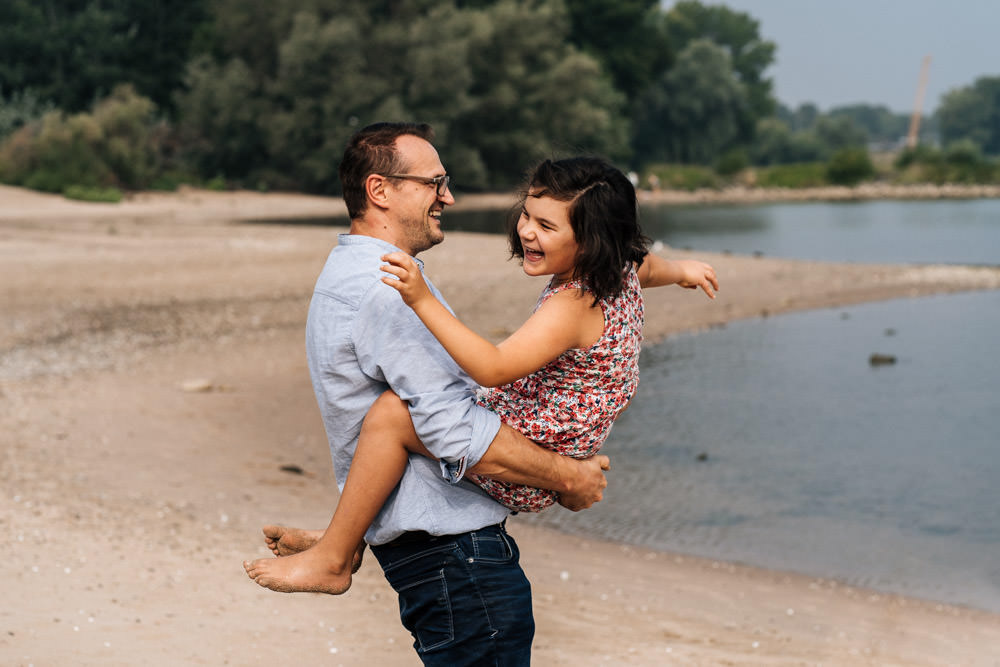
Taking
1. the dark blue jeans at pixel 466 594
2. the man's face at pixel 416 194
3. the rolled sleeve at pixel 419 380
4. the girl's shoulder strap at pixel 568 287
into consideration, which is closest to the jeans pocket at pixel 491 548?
the dark blue jeans at pixel 466 594

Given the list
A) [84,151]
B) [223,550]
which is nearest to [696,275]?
[223,550]

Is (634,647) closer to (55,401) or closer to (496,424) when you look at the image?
(496,424)

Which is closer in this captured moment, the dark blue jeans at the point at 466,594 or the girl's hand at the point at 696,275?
the dark blue jeans at the point at 466,594

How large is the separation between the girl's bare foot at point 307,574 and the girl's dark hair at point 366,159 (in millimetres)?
858

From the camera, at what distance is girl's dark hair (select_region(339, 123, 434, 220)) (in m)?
2.50

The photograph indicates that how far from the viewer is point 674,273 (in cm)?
313

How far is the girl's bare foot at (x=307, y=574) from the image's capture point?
8.27ft

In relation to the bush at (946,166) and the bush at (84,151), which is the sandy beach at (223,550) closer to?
the bush at (84,151)

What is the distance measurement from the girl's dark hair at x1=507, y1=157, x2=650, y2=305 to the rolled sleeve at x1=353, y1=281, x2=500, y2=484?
1.44ft

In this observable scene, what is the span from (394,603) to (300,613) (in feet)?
1.81

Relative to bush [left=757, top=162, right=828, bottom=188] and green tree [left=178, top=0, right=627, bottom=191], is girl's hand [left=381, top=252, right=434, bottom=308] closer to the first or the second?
green tree [left=178, top=0, right=627, bottom=191]

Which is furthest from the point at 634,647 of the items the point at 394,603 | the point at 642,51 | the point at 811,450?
the point at 642,51

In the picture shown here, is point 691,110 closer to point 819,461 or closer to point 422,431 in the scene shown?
point 819,461

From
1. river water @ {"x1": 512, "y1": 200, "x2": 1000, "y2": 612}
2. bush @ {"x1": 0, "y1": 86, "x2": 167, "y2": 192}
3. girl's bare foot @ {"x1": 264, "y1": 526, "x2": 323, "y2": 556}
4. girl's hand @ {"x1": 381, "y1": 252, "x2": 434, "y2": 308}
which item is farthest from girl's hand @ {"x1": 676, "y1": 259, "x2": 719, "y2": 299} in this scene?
bush @ {"x1": 0, "y1": 86, "x2": 167, "y2": 192}
